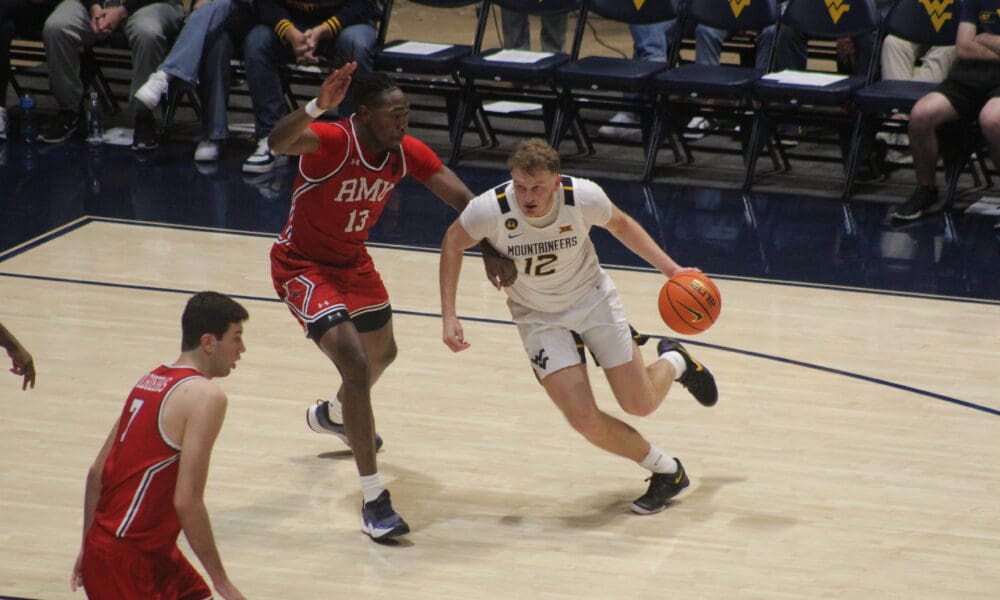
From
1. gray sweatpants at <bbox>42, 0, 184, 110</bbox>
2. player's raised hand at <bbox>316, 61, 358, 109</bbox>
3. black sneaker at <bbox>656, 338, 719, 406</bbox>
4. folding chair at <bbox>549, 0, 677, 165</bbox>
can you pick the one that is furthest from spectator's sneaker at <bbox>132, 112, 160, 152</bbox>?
player's raised hand at <bbox>316, 61, 358, 109</bbox>

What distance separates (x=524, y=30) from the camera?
36.9 feet

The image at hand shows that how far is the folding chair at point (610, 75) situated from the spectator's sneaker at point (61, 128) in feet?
12.7

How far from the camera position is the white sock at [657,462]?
5250 mm

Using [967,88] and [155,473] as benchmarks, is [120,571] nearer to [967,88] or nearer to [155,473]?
[155,473]

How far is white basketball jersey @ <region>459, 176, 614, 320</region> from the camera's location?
5145mm

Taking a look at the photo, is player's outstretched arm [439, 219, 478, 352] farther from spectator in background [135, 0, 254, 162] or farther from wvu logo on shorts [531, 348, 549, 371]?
spectator in background [135, 0, 254, 162]

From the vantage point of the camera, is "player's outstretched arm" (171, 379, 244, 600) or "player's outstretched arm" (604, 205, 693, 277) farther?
"player's outstretched arm" (604, 205, 693, 277)

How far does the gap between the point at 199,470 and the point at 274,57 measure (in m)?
7.03

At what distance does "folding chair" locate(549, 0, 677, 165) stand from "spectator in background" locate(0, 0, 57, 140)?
409 cm

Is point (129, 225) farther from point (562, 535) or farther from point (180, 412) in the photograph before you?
point (180, 412)

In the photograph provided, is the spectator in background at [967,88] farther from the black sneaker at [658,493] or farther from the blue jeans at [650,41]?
the black sneaker at [658,493]

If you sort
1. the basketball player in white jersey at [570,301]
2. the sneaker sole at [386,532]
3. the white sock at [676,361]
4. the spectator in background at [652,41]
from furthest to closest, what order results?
the spectator in background at [652,41], the white sock at [676,361], the basketball player in white jersey at [570,301], the sneaker sole at [386,532]

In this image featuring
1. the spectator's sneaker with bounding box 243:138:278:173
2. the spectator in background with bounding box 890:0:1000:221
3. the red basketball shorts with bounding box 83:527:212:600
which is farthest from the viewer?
the spectator's sneaker with bounding box 243:138:278:173

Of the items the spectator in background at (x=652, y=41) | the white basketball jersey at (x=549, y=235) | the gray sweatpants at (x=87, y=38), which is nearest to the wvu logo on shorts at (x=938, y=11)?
the spectator in background at (x=652, y=41)
